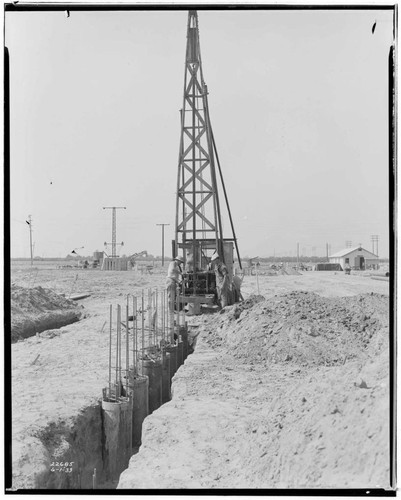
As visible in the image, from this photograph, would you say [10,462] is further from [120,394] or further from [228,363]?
[228,363]

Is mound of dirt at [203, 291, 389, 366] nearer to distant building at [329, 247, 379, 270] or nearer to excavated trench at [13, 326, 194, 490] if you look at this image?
excavated trench at [13, 326, 194, 490]

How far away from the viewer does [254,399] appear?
33.7ft

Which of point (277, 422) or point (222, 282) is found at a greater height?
point (222, 282)

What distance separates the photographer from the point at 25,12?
725 centimetres

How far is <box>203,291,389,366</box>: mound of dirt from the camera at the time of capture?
45.0 feet

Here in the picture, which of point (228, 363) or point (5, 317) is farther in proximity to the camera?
point (228, 363)

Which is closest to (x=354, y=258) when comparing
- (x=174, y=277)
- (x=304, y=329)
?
(x=174, y=277)

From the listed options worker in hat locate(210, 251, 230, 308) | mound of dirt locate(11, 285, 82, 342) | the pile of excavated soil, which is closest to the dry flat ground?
the pile of excavated soil

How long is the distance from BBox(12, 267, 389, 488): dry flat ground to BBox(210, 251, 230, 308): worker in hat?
113 centimetres

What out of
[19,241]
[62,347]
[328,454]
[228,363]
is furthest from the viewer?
[62,347]

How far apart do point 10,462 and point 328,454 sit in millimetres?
4421

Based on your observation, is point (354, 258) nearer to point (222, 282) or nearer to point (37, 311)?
point (222, 282)

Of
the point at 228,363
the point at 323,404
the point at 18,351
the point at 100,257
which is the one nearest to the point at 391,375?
the point at 323,404

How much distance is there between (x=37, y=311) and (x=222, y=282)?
1080cm
